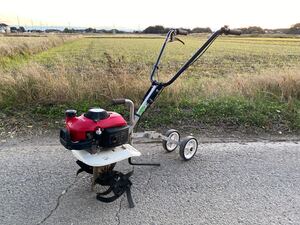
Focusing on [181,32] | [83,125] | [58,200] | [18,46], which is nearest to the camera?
[83,125]

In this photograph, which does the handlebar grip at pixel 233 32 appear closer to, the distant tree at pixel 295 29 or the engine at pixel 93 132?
the engine at pixel 93 132

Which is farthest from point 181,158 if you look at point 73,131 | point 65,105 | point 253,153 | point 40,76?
point 40,76

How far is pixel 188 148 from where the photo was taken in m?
3.66

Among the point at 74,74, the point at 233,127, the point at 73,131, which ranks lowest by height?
the point at 233,127

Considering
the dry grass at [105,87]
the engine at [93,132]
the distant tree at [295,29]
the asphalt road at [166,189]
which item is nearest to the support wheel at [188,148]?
the asphalt road at [166,189]

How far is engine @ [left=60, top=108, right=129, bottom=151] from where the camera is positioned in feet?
8.20

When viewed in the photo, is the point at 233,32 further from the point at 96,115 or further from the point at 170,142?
the point at 96,115

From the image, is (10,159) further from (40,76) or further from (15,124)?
(40,76)

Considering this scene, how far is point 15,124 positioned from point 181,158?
2.57m

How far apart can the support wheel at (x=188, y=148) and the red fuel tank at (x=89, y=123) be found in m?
1.09

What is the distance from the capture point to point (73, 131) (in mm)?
2504

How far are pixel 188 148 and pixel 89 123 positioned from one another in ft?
5.01

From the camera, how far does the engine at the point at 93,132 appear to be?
250 centimetres

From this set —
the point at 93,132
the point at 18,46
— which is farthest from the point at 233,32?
the point at 18,46
